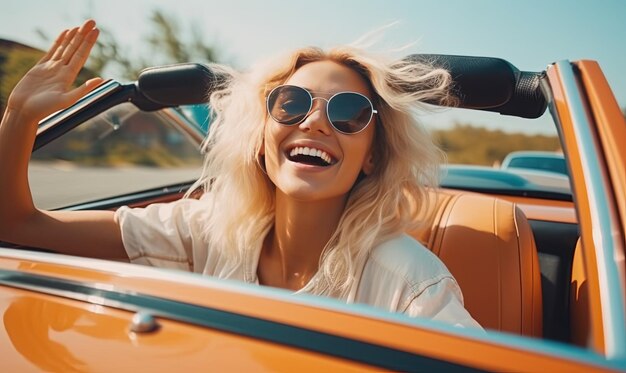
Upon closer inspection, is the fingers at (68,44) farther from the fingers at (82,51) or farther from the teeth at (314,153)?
the teeth at (314,153)

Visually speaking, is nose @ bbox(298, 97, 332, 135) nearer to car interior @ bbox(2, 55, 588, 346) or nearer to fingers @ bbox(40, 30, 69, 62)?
car interior @ bbox(2, 55, 588, 346)

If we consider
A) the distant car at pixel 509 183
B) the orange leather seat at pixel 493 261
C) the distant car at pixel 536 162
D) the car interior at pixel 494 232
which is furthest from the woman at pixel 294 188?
the distant car at pixel 536 162

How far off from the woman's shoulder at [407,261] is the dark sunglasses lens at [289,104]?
18.5 inches

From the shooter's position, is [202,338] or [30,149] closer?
[202,338]

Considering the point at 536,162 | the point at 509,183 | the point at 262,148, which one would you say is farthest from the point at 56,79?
the point at 536,162

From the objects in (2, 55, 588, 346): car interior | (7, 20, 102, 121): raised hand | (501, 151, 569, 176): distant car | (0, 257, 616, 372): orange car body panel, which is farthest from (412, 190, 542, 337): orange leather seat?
(501, 151, 569, 176): distant car

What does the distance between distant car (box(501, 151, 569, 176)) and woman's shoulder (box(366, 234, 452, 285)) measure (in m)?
2.47

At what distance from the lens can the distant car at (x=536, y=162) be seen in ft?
12.3

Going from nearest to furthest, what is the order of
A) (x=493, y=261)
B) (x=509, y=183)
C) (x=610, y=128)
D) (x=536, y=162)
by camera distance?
(x=610, y=128) < (x=493, y=261) < (x=509, y=183) < (x=536, y=162)

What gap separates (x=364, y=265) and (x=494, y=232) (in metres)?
0.57

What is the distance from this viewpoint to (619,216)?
0.98 metres

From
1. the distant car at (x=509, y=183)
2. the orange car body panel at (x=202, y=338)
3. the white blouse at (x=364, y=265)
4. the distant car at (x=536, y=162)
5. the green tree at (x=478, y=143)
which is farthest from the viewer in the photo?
the green tree at (x=478, y=143)

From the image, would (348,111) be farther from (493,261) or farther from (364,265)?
(493,261)

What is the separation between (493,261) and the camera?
5.90ft
